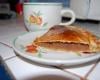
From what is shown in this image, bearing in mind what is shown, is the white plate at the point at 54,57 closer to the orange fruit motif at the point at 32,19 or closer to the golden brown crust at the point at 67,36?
the golden brown crust at the point at 67,36

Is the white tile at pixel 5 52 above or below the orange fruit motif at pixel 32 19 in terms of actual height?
below

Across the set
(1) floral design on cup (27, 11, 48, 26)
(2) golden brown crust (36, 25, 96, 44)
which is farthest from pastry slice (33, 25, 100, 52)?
(1) floral design on cup (27, 11, 48, 26)

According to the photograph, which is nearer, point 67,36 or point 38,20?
point 67,36

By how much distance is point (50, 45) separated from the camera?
397 mm

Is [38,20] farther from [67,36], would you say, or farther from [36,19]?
[67,36]

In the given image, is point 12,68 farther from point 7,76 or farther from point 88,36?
point 88,36

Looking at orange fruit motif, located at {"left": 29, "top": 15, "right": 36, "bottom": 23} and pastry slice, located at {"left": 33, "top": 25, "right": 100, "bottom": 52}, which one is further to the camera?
orange fruit motif, located at {"left": 29, "top": 15, "right": 36, "bottom": 23}

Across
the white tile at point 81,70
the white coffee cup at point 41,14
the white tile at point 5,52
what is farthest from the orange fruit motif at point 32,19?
the white tile at point 81,70

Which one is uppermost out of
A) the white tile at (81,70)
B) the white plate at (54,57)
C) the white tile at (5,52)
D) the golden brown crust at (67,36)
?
the golden brown crust at (67,36)

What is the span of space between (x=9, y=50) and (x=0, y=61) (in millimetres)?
77

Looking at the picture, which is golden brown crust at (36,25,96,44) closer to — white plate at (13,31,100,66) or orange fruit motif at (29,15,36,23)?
white plate at (13,31,100,66)

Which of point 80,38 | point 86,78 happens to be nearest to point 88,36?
point 80,38

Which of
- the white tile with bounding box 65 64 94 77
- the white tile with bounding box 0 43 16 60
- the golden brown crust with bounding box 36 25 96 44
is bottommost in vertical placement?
the white tile with bounding box 0 43 16 60

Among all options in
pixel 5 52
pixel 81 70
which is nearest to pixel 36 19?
pixel 5 52
